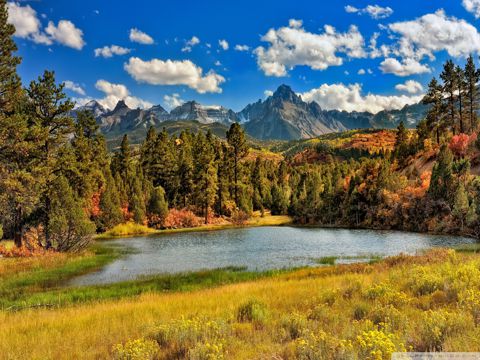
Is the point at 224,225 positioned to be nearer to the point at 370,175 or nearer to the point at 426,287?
the point at 370,175

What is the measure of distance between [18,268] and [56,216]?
8.10m

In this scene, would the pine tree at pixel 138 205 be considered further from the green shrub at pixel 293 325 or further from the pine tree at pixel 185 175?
the green shrub at pixel 293 325

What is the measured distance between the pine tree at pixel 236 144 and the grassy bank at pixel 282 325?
8358 cm

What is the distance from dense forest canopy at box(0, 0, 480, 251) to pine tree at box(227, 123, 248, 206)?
276 mm

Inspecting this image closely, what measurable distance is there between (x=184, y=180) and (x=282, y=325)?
82.0 meters

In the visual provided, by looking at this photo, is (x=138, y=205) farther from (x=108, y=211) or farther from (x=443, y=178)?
(x=443, y=178)

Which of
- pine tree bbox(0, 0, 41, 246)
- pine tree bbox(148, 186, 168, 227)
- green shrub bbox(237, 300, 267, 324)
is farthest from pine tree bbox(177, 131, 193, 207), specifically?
green shrub bbox(237, 300, 267, 324)

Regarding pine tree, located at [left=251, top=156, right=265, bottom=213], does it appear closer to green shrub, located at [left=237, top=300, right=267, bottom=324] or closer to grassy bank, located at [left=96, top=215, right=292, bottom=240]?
grassy bank, located at [left=96, top=215, right=292, bottom=240]

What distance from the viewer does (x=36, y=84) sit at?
42812mm

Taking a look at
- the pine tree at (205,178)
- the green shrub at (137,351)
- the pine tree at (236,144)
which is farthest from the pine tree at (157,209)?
the green shrub at (137,351)

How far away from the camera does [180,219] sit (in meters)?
81.9

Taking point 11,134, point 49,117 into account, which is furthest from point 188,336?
point 49,117

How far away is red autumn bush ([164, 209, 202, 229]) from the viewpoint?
259ft

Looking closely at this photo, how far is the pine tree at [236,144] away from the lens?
98000mm
